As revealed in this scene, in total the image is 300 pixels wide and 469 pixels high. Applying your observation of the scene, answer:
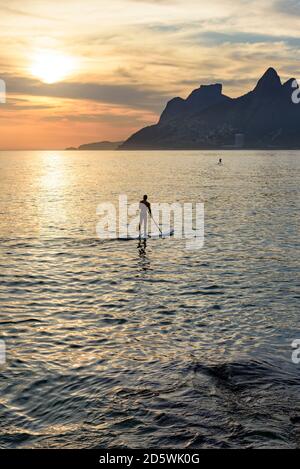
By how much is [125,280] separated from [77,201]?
158 ft

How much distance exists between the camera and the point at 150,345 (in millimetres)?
17094

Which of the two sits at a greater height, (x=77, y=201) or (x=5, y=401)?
(x=77, y=201)

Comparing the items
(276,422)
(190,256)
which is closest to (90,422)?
(276,422)

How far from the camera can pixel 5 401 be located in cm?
1320

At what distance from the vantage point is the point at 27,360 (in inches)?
623

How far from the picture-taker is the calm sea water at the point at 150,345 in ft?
38.7

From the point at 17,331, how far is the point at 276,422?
34.5 feet

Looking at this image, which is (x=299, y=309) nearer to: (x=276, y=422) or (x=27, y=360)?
(x=276, y=422)

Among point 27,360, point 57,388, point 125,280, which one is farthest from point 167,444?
point 125,280

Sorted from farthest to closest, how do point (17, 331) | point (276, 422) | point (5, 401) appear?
1. point (17, 331)
2. point (5, 401)
3. point (276, 422)

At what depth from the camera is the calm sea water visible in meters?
11.8

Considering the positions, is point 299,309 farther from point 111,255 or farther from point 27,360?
point 111,255

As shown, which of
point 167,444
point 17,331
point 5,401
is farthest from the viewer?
point 17,331

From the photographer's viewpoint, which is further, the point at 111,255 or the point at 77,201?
the point at 77,201
